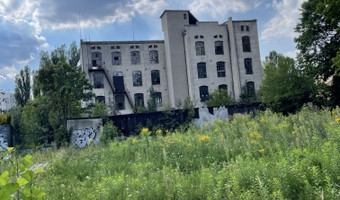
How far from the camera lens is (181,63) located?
34344 millimetres

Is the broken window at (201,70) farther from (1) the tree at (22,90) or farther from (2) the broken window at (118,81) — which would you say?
(1) the tree at (22,90)

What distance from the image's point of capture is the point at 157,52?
119 feet

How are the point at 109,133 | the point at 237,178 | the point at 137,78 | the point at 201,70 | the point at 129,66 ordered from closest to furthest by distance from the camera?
the point at 237,178 < the point at 109,133 < the point at 201,70 < the point at 129,66 < the point at 137,78

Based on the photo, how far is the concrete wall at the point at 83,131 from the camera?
19.9 metres

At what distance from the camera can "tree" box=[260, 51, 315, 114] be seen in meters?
20.0

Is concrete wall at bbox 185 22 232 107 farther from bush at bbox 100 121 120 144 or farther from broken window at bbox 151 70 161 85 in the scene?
bush at bbox 100 121 120 144

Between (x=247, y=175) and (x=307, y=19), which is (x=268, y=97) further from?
(x=247, y=175)

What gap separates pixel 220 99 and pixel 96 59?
1559 cm

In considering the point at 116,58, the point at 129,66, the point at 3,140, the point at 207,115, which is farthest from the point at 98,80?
the point at 207,115

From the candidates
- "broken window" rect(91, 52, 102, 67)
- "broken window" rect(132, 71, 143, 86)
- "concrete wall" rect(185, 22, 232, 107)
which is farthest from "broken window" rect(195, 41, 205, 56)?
"broken window" rect(91, 52, 102, 67)

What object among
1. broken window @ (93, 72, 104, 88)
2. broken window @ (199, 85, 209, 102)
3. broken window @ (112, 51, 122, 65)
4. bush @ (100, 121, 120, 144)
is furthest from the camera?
broken window @ (112, 51, 122, 65)

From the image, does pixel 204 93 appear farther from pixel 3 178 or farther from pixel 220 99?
pixel 3 178

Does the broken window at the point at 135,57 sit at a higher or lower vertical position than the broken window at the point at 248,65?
higher

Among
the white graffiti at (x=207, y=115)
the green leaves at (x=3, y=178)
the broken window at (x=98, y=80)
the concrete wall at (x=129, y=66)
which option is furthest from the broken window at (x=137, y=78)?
the green leaves at (x=3, y=178)
